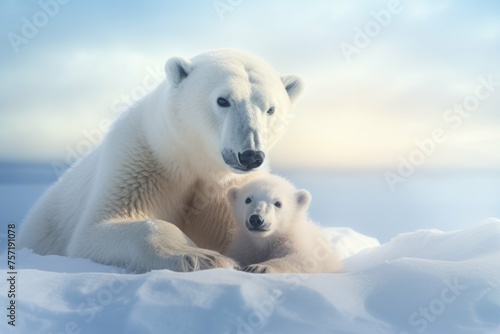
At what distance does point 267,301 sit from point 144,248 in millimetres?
1348

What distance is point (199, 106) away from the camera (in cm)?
436

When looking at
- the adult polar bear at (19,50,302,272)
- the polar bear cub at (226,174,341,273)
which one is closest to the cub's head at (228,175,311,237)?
the polar bear cub at (226,174,341,273)

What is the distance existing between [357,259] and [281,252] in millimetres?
1691

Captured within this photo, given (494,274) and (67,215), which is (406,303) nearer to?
(494,274)

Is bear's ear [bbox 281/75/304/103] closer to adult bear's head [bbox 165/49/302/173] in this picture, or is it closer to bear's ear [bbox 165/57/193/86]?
adult bear's head [bbox 165/49/302/173]

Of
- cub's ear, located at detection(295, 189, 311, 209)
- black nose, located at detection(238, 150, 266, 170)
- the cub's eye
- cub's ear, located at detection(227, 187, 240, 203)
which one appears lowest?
cub's ear, located at detection(295, 189, 311, 209)

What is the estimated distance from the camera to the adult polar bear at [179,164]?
13.0 ft

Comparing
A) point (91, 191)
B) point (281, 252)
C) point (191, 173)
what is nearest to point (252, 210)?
point (281, 252)

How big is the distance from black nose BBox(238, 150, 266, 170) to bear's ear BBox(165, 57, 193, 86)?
1.00m

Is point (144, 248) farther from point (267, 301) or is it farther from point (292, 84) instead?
point (292, 84)

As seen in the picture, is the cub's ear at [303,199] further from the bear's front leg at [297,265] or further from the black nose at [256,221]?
the black nose at [256,221]

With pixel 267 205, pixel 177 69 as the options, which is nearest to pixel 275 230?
pixel 267 205

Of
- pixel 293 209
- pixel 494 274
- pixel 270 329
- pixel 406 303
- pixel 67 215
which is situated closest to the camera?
pixel 270 329

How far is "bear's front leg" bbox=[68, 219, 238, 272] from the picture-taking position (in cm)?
367
